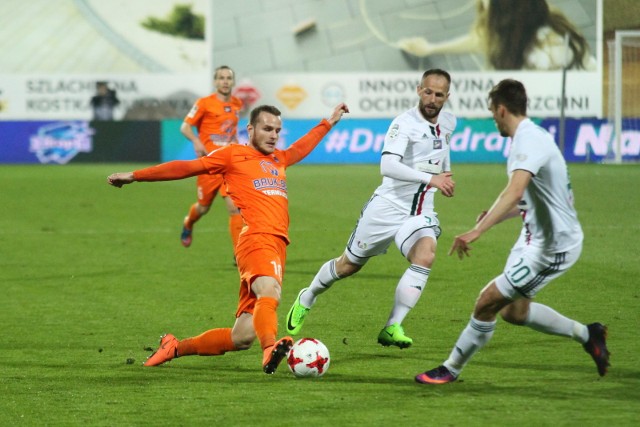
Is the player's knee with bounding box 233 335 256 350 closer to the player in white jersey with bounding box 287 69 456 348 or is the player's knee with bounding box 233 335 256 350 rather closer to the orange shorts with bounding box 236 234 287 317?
the orange shorts with bounding box 236 234 287 317

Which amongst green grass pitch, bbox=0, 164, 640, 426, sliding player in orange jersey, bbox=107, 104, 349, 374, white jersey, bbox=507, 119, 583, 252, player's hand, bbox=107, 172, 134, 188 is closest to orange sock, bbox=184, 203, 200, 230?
green grass pitch, bbox=0, 164, 640, 426

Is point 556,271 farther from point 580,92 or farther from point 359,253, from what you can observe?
point 580,92

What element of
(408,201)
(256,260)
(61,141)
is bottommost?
(61,141)

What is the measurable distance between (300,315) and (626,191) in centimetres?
1400

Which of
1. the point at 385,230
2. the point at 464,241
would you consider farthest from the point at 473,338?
the point at 385,230

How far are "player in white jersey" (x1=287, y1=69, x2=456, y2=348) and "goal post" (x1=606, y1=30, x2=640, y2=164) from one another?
828 inches

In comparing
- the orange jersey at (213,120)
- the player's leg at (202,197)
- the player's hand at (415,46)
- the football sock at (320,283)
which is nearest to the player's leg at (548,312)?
the football sock at (320,283)

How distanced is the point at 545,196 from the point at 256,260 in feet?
5.76

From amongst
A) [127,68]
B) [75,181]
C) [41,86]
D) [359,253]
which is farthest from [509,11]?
[359,253]

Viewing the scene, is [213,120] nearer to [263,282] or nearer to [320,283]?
[320,283]

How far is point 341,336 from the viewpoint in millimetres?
8367

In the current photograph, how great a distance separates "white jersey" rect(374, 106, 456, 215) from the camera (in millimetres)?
8102

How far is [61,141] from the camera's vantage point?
31.4 meters

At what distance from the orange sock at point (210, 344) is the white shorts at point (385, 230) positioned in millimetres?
1526
